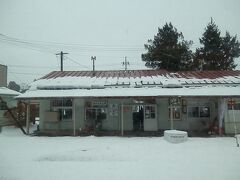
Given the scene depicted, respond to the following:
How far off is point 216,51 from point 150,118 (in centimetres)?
2285

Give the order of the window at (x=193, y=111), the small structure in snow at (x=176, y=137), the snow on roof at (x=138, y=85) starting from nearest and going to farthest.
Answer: the small structure in snow at (x=176, y=137) < the snow on roof at (x=138, y=85) < the window at (x=193, y=111)

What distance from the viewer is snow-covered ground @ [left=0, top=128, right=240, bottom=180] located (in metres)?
9.20

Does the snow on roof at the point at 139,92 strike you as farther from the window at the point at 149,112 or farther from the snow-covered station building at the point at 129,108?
the window at the point at 149,112

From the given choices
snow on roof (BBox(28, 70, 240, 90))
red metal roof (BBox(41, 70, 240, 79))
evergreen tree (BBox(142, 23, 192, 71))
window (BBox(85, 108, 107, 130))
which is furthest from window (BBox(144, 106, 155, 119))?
evergreen tree (BBox(142, 23, 192, 71))

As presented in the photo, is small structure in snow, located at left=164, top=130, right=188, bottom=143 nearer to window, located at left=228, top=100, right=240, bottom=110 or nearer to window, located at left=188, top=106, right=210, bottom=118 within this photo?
window, located at left=228, top=100, right=240, bottom=110

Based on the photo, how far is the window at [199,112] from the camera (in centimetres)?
2156

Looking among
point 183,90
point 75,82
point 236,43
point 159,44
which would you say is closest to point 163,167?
point 183,90

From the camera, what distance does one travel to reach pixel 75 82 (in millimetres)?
22797

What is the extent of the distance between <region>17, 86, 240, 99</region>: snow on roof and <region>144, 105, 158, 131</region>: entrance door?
4.76ft

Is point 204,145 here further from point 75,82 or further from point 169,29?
point 169,29

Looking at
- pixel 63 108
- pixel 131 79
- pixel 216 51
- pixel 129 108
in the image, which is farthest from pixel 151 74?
pixel 216 51

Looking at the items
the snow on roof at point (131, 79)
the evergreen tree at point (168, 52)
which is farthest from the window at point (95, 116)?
the evergreen tree at point (168, 52)

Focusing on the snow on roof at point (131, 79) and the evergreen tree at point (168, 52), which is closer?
the snow on roof at point (131, 79)

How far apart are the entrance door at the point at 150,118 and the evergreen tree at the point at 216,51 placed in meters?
19.0
